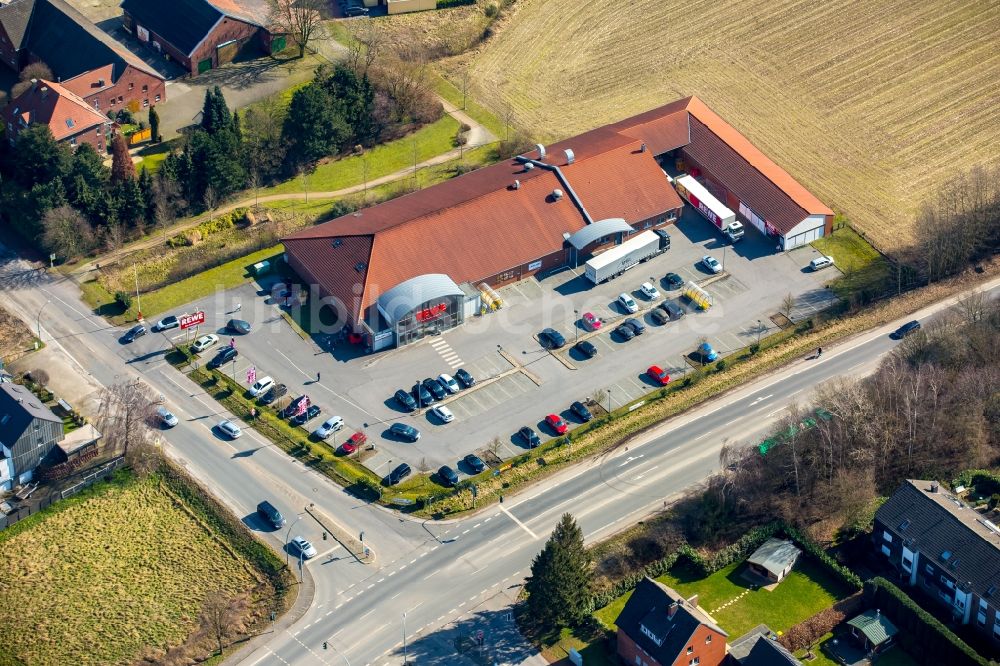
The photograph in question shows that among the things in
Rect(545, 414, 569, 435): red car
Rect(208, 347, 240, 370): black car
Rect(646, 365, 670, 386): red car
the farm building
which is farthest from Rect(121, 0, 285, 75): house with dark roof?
Rect(545, 414, 569, 435): red car

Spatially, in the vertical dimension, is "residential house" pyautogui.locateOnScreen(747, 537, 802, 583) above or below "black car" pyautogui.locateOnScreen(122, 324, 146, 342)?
below

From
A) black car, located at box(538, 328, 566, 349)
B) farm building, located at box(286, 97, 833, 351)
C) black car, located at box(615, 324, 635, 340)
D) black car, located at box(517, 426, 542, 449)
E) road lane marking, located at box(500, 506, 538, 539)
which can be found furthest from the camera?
black car, located at box(615, 324, 635, 340)

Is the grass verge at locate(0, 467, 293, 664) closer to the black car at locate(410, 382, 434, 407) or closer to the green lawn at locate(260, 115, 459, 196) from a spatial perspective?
the black car at locate(410, 382, 434, 407)

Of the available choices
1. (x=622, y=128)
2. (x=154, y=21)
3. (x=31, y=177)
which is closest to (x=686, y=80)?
(x=622, y=128)

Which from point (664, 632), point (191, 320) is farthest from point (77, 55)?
point (664, 632)

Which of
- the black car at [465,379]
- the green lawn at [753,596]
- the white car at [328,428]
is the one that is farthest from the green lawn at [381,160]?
the green lawn at [753,596]

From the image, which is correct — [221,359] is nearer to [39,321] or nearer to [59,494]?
[39,321]

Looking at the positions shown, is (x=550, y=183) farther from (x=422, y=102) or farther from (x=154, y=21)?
(x=154, y=21)
